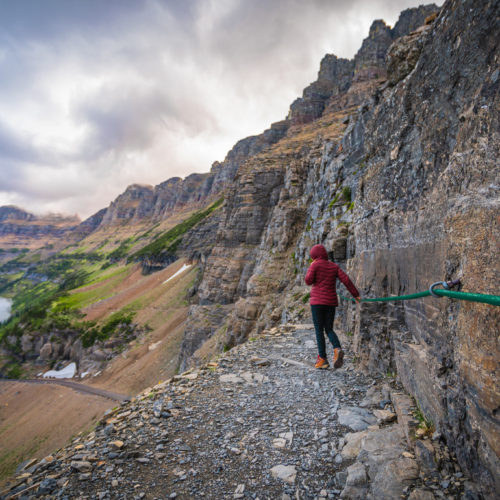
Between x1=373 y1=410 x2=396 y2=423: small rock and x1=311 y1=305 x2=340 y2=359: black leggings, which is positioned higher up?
x1=311 y1=305 x2=340 y2=359: black leggings

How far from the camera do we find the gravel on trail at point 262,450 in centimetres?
304

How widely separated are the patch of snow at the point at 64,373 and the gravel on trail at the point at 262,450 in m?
71.0

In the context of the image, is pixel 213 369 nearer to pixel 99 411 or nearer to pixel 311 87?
pixel 99 411

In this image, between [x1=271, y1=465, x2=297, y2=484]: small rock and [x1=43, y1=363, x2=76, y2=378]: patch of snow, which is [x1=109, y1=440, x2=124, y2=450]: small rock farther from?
[x1=43, y1=363, x2=76, y2=378]: patch of snow

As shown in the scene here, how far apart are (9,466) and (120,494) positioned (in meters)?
44.2

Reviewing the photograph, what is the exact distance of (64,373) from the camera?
6159cm

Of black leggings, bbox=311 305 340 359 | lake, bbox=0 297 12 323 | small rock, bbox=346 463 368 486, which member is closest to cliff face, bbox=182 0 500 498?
black leggings, bbox=311 305 340 359

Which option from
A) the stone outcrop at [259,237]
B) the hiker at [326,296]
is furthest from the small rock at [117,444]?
the stone outcrop at [259,237]

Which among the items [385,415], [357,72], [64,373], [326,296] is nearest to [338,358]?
[326,296]

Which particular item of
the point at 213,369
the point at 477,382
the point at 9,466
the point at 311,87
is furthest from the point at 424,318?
the point at 311,87

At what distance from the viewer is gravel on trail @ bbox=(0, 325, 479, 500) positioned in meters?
3.04

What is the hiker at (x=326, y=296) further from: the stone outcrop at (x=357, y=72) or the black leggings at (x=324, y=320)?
the stone outcrop at (x=357, y=72)

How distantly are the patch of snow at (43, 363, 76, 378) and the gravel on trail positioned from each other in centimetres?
7102

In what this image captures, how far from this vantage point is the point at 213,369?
7562mm
